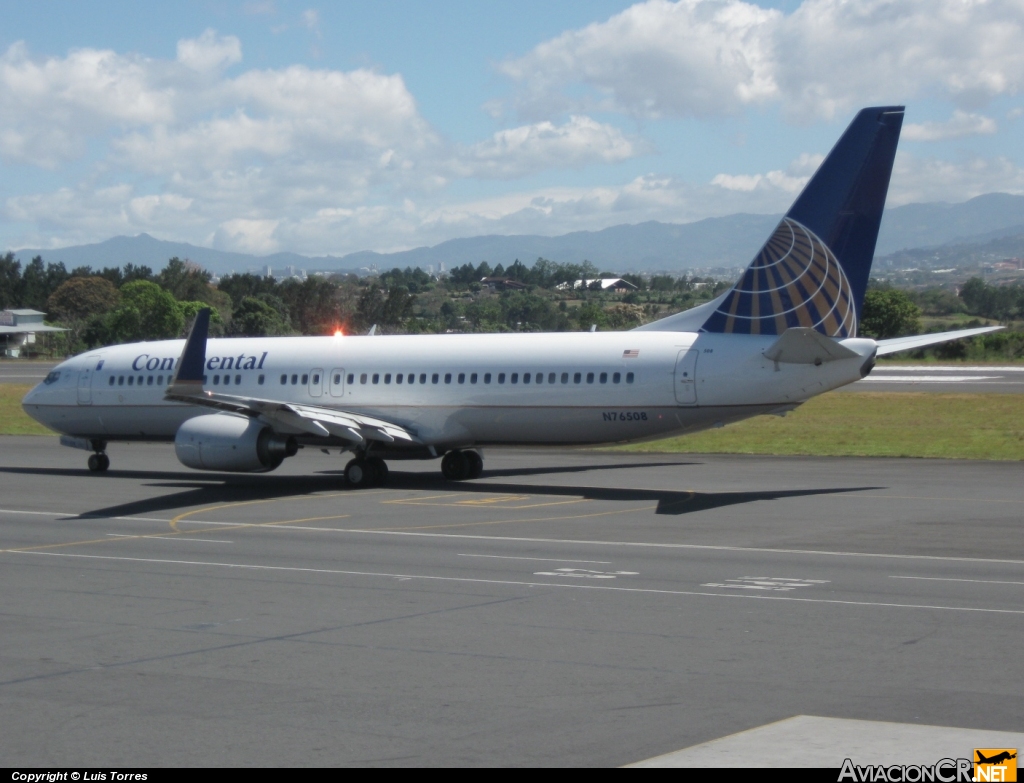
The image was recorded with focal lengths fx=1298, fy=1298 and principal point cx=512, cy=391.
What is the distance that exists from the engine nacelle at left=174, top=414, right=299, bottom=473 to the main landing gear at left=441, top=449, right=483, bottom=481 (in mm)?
4102

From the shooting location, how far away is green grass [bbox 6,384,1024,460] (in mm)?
39531

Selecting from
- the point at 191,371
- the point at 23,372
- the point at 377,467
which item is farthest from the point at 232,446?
the point at 23,372

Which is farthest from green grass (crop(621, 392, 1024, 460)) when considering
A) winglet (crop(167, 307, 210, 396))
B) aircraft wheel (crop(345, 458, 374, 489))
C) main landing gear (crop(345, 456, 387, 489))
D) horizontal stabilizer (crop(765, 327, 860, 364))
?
winglet (crop(167, 307, 210, 396))

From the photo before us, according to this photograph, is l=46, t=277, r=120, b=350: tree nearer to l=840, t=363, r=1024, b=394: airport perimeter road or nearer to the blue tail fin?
l=840, t=363, r=1024, b=394: airport perimeter road

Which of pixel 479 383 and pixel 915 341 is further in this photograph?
pixel 479 383

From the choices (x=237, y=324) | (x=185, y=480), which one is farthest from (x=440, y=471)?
(x=237, y=324)

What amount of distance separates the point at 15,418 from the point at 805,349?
43.7 meters

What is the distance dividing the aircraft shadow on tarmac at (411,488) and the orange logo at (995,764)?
15961mm

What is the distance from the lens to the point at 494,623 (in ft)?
45.9

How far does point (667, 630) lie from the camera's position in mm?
13484

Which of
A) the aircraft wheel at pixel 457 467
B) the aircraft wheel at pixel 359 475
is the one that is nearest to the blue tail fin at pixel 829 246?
the aircraft wheel at pixel 457 467

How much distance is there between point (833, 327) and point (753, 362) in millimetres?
1897

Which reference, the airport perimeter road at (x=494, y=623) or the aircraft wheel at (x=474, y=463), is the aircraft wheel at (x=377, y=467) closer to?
the aircraft wheel at (x=474, y=463)

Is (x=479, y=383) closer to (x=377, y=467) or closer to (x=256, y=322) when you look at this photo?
(x=377, y=467)
